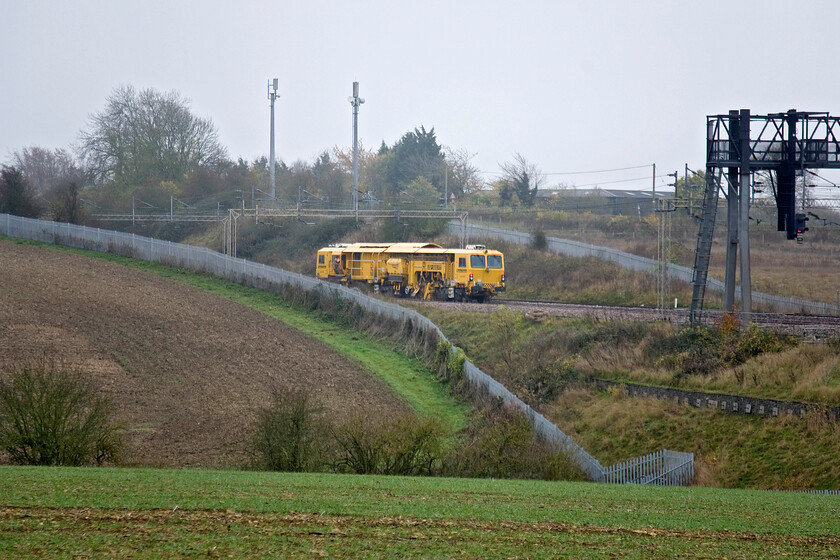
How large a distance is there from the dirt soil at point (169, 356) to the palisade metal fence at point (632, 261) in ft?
59.7

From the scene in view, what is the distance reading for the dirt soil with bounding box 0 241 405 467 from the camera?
2561 centimetres

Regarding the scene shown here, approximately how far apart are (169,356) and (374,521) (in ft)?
78.4

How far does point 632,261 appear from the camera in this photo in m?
52.0

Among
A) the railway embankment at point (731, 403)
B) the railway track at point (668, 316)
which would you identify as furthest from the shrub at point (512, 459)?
the railway track at point (668, 316)

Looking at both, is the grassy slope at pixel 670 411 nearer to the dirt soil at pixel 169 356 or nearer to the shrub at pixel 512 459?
the shrub at pixel 512 459

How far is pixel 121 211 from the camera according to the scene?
7975 cm

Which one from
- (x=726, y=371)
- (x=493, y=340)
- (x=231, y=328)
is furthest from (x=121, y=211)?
(x=726, y=371)

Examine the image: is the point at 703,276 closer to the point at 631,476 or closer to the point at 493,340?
the point at 493,340

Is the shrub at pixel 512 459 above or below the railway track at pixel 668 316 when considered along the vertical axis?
below

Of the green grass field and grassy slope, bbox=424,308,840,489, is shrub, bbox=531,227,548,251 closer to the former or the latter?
grassy slope, bbox=424,308,840,489

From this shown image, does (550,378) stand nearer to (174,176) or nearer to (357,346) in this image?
(357,346)

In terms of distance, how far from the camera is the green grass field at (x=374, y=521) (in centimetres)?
1070

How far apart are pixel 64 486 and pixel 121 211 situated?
69.6 metres

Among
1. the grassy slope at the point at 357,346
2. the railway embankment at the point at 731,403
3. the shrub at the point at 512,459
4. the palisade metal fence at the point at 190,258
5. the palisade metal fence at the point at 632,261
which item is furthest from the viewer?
the palisade metal fence at the point at 190,258
